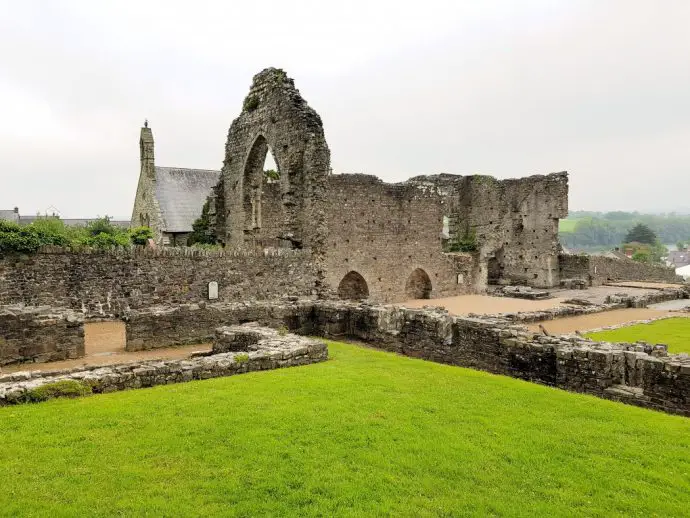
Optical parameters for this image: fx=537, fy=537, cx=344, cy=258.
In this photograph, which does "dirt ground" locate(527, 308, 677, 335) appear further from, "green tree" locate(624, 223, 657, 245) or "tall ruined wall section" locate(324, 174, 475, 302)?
"green tree" locate(624, 223, 657, 245)

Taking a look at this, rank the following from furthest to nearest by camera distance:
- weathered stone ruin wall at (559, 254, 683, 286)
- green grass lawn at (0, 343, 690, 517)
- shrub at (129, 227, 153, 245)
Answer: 1. weathered stone ruin wall at (559, 254, 683, 286)
2. shrub at (129, 227, 153, 245)
3. green grass lawn at (0, 343, 690, 517)

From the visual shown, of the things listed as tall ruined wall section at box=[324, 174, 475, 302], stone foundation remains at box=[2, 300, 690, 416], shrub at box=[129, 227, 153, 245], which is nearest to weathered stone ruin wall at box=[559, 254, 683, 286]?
tall ruined wall section at box=[324, 174, 475, 302]

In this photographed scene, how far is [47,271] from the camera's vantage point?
1379cm

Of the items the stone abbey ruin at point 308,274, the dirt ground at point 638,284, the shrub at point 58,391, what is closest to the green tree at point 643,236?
the stone abbey ruin at point 308,274

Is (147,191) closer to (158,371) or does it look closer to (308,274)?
(308,274)

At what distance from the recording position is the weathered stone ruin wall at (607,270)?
3406 centimetres

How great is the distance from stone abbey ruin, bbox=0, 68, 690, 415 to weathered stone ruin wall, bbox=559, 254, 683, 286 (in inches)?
3.9

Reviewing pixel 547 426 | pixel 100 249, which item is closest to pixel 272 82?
pixel 100 249

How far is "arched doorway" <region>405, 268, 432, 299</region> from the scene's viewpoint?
2834 centimetres

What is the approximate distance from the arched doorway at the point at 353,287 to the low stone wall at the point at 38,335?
1518 cm

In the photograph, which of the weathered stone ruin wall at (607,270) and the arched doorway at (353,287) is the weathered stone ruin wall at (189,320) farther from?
the weathered stone ruin wall at (607,270)

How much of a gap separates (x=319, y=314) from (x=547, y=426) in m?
8.78

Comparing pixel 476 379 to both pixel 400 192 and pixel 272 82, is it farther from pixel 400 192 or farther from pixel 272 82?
pixel 400 192

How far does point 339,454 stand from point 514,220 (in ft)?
106
